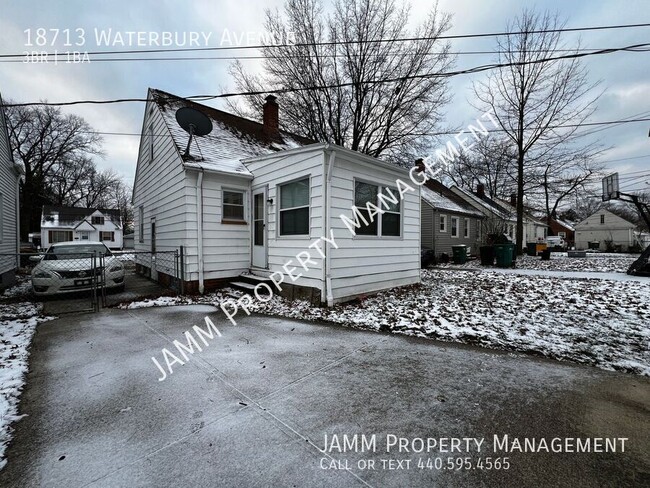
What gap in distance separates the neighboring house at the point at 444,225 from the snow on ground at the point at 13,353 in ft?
54.9

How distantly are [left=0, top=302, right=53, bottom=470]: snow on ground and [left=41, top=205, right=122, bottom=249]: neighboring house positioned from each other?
37595 mm

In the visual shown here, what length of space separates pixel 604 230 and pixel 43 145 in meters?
70.3

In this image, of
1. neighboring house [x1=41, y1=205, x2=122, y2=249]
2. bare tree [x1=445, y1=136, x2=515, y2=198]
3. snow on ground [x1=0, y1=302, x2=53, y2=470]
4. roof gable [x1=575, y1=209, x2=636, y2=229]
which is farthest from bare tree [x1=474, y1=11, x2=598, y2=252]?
neighboring house [x1=41, y1=205, x2=122, y2=249]

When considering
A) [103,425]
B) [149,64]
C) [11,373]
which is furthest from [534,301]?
[149,64]

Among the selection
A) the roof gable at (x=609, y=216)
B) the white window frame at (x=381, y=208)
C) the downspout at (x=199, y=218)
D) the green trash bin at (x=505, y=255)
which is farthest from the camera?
the roof gable at (x=609, y=216)

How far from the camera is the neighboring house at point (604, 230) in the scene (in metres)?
37.8

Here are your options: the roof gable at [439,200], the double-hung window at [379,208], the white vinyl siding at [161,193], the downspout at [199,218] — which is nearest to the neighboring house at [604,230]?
the roof gable at [439,200]

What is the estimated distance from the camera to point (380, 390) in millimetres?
2879

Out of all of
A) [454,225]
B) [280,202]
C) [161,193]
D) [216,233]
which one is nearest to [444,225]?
[454,225]

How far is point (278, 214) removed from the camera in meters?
7.34

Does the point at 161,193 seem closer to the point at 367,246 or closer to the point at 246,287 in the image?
the point at 246,287

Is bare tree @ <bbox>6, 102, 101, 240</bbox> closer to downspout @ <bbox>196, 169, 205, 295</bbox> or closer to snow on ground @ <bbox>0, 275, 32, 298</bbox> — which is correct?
snow on ground @ <bbox>0, 275, 32, 298</bbox>

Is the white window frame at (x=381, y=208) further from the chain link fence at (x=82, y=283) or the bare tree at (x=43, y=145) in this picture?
the bare tree at (x=43, y=145)

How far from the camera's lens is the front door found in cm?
788
